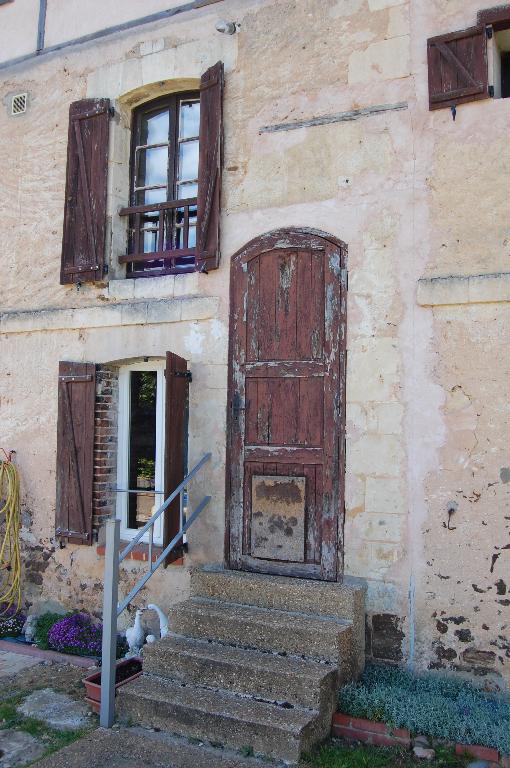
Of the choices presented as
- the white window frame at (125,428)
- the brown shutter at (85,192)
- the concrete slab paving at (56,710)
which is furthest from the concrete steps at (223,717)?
the brown shutter at (85,192)

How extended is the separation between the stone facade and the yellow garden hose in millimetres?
129

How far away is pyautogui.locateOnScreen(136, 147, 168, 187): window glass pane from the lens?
22.4ft

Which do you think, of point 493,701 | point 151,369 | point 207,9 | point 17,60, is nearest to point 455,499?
point 493,701

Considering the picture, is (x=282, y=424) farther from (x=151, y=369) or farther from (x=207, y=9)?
(x=207, y=9)

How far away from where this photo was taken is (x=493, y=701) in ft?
A: 15.1

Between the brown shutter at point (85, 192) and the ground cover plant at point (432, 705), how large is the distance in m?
4.30

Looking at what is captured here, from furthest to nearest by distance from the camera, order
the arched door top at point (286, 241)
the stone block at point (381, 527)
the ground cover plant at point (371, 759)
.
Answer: the arched door top at point (286, 241) < the stone block at point (381, 527) < the ground cover plant at point (371, 759)

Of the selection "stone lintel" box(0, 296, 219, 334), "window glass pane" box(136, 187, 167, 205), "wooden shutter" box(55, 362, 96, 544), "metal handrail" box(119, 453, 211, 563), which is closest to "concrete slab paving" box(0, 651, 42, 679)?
"wooden shutter" box(55, 362, 96, 544)

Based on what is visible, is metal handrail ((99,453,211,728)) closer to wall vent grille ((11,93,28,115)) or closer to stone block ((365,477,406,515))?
stone block ((365,477,406,515))

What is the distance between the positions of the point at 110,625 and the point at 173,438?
150 centimetres

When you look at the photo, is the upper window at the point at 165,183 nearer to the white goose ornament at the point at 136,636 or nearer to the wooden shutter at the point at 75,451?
the wooden shutter at the point at 75,451

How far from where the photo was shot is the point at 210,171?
608cm

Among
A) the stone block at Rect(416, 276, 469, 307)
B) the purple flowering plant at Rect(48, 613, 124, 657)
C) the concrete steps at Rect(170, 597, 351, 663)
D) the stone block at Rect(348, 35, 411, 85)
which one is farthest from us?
the purple flowering plant at Rect(48, 613, 124, 657)

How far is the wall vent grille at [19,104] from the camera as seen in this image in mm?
7363
